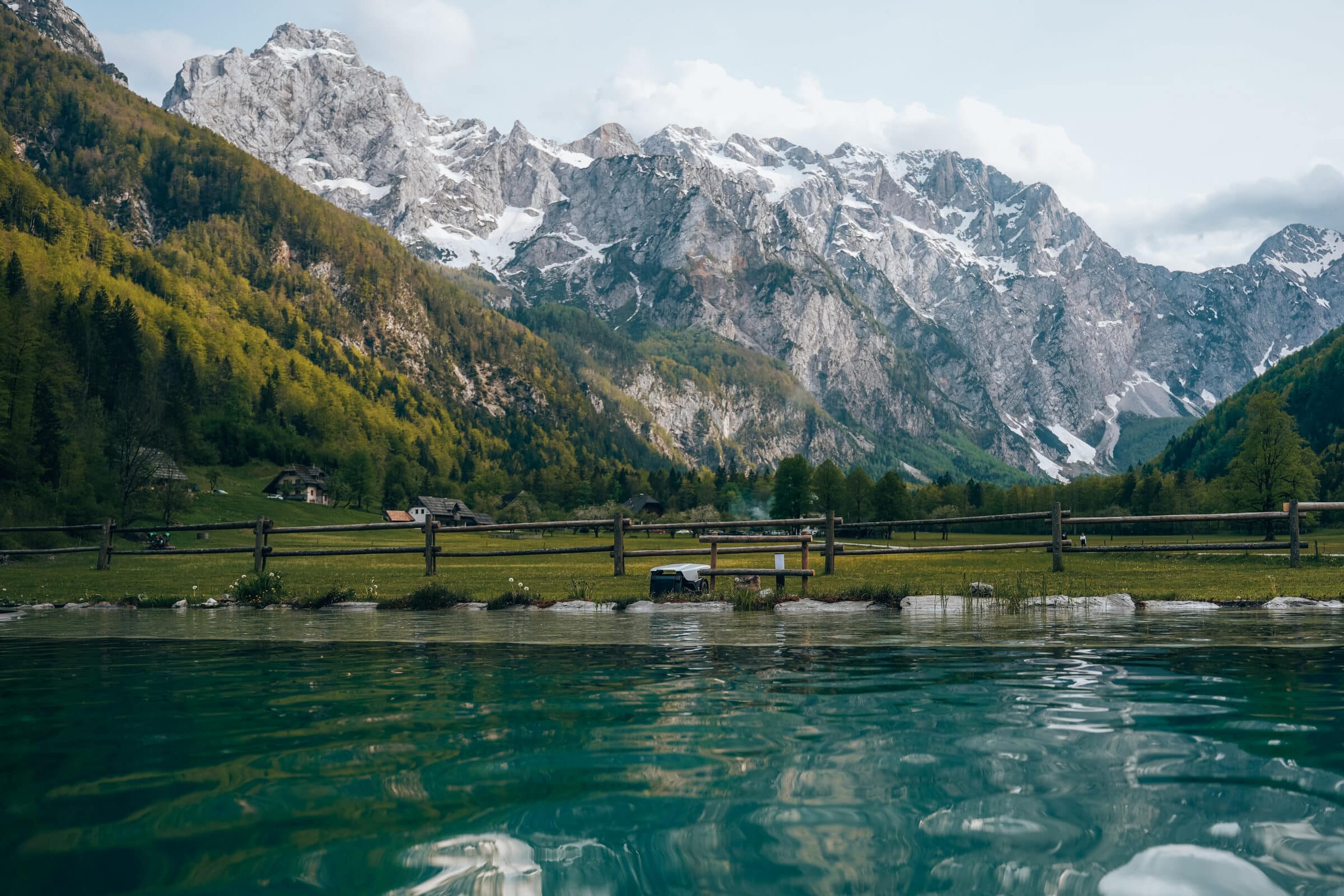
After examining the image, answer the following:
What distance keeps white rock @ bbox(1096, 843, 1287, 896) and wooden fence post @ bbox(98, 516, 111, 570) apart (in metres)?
30.8

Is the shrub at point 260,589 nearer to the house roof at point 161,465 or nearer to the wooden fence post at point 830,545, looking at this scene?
the wooden fence post at point 830,545

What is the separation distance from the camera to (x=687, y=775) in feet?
14.0

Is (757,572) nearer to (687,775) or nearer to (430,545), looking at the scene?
(430,545)

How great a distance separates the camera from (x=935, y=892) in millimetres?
2975

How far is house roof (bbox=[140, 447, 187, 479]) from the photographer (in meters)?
66.1

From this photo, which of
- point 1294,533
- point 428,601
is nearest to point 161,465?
point 428,601

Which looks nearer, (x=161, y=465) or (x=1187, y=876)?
(x=1187, y=876)

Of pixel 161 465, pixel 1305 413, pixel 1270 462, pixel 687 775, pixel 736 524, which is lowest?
pixel 687 775

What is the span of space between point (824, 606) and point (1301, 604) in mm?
7581

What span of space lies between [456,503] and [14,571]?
130 metres

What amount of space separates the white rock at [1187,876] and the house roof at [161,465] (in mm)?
73088

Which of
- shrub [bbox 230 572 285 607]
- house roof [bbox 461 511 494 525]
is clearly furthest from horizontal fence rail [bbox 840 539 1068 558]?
house roof [bbox 461 511 494 525]

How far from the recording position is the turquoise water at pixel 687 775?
10.4 ft

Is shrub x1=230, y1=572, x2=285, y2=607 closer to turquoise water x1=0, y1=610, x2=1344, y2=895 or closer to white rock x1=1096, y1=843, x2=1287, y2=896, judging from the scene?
turquoise water x1=0, y1=610, x2=1344, y2=895
